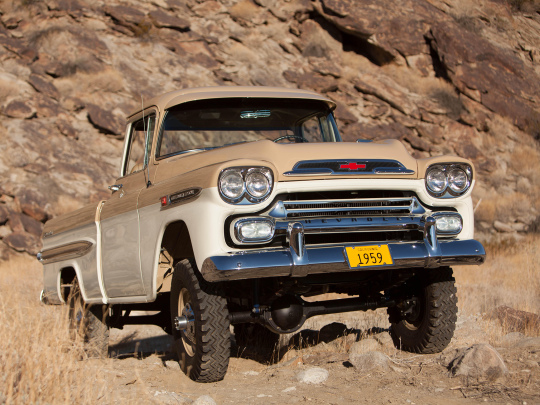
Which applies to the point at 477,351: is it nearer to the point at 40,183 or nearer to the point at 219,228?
the point at 219,228

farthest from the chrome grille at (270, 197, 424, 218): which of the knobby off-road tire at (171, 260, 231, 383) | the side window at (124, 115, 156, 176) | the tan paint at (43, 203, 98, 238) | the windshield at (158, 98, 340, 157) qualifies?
the tan paint at (43, 203, 98, 238)

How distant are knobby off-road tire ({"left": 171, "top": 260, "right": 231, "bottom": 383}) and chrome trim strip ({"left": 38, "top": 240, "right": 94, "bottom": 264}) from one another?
66.0 inches

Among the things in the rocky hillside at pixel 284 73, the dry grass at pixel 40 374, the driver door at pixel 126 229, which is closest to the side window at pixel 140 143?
the driver door at pixel 126 229

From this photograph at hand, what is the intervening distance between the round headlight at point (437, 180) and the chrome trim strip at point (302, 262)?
386 mm

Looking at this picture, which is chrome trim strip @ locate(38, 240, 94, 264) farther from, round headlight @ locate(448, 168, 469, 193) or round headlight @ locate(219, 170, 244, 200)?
round headlight @ locate(448, 168, 469, 193)

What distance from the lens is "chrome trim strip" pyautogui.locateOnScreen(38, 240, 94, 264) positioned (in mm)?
6027

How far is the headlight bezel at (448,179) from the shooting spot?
467cm

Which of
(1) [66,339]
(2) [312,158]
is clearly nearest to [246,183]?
(2) [312,158]

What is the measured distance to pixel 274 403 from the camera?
4.03 meters

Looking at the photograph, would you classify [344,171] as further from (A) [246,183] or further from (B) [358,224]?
(A) [246,183]

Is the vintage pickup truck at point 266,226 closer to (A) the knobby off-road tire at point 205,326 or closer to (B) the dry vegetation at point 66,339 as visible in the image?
(A) the knobby off-road tire at point 205,326

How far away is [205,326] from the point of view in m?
4.38

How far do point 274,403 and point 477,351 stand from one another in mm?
1417

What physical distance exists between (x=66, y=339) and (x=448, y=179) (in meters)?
3.24
